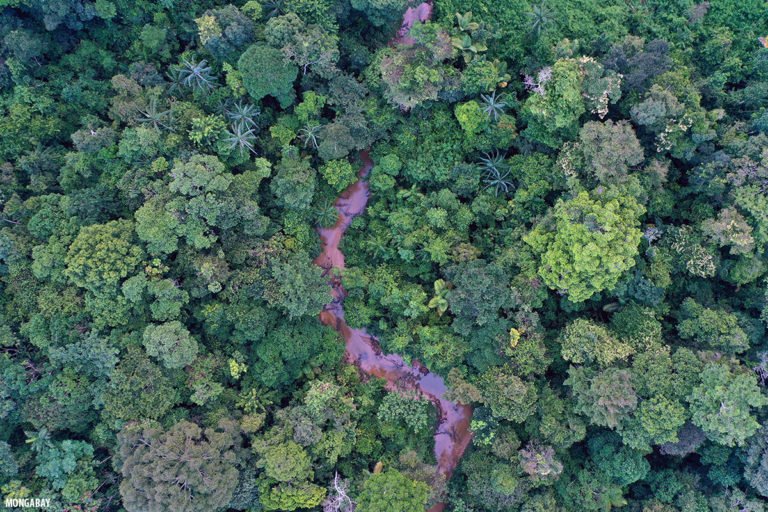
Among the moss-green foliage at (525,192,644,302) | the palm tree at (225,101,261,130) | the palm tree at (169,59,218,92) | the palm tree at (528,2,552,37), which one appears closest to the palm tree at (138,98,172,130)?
the palm tree at (169,59,218,92)

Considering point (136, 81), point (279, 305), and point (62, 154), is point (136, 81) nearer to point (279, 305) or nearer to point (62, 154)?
point (62, 154)

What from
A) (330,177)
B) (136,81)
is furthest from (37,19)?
(330,177)

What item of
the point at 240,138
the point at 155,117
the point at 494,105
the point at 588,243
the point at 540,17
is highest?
the point at 540,17

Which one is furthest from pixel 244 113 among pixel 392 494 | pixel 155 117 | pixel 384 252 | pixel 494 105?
pixel 392 494

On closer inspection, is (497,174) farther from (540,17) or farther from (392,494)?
(392,494)

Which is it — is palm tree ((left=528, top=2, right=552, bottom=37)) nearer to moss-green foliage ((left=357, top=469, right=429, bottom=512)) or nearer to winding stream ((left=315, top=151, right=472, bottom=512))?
winding stream ((left=315, top=151, right=472, bottom=512))

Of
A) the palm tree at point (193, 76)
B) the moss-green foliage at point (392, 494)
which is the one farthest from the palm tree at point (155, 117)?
the moss-green foliage at point (392, 494)

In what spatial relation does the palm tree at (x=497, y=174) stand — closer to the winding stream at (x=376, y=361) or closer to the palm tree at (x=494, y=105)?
the palm tree at (x=494, y=105)

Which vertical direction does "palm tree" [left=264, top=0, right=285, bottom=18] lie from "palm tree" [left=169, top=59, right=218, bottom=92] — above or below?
above
